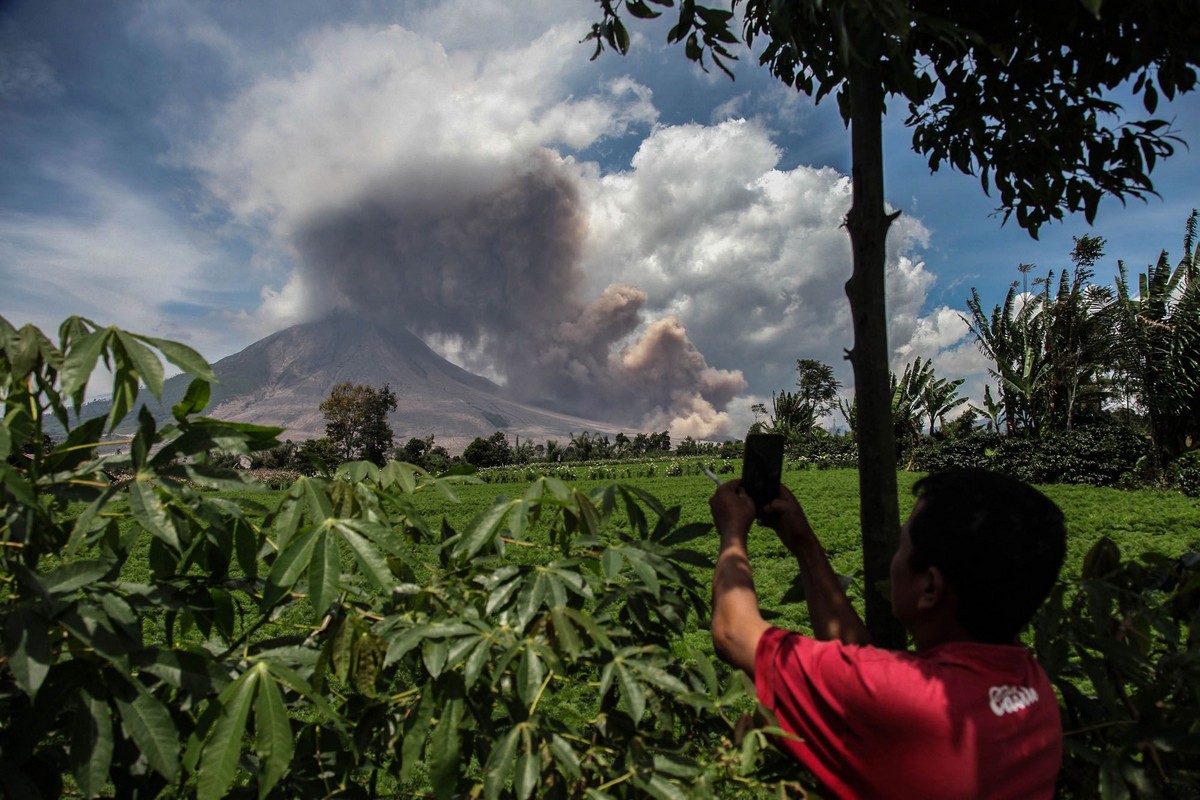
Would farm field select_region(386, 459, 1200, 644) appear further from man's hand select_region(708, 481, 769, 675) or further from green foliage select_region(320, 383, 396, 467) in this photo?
green foliage select_region(320, 383, 396, 467)

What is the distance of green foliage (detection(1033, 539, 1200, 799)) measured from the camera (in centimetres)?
104

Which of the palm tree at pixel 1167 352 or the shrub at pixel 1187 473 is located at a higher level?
the palm tree at pixel 1167 352

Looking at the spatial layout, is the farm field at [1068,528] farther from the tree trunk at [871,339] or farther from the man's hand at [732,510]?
the man's hand at [732,510]

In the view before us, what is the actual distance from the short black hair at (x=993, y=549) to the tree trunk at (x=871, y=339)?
42 cm

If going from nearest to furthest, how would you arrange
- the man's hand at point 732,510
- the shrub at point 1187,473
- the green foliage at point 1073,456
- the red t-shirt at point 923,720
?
the red t-shirt at point 923,720, the man's hand at point 732,510, the shrub at point 1187,473, the green foliage at point 1073,456

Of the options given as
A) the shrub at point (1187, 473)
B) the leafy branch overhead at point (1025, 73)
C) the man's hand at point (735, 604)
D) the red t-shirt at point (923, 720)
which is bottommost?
the shrub at point (1187, 473)

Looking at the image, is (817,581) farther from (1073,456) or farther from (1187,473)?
(1073,456)

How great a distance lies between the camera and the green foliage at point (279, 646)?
907 mm

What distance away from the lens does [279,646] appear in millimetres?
1170

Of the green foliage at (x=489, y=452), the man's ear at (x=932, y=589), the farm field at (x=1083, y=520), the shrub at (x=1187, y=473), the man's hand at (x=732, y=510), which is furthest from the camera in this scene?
the green foliage at (x=489, y=452)

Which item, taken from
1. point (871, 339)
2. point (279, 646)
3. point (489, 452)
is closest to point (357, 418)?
point (489, 452)

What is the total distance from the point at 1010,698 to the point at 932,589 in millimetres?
167

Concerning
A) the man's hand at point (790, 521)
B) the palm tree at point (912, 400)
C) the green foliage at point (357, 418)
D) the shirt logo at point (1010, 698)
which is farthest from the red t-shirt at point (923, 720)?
the green foliage at point (357, 418)

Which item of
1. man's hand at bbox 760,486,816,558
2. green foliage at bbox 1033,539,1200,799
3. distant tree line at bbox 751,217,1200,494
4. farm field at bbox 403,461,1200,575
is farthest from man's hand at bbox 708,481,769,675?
distant tree line at bbox 751,217,1200,494
